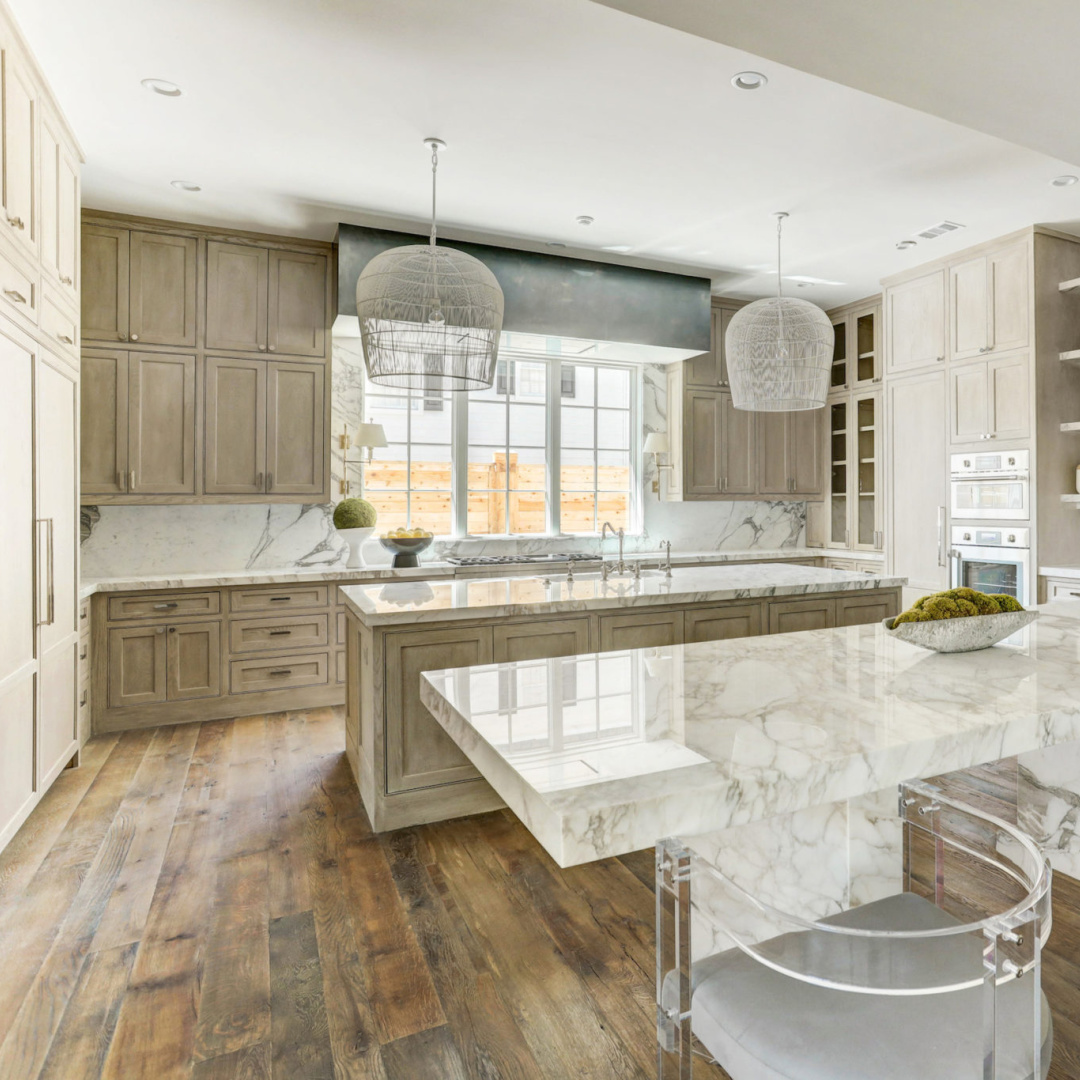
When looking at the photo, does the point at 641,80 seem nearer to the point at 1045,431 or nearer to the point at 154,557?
the point at 1045,431

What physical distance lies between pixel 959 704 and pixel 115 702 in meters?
4.06

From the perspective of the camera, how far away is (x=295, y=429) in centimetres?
446

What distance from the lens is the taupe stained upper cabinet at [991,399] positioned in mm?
4262

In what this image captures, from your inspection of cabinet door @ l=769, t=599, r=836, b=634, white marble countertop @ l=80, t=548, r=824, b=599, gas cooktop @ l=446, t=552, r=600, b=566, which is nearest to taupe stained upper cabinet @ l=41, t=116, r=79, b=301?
white marble countertop @ l=80, t=548, r=824, b=599

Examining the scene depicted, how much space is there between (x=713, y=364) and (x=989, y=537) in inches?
93.8

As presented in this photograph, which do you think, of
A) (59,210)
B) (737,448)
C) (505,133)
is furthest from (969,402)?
(59,210)

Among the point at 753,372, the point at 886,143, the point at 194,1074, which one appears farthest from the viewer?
the point at 753,372

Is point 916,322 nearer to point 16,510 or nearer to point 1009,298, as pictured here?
point 1009,298

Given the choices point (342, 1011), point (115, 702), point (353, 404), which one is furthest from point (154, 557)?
point (342, 1011)

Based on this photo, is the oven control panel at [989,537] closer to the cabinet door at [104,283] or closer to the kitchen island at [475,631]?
the kitchen island at [475,631]

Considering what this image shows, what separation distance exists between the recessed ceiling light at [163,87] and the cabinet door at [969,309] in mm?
4575

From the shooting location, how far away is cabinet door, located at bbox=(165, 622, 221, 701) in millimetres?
3986

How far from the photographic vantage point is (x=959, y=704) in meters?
1.32

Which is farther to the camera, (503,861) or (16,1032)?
(503,861)
